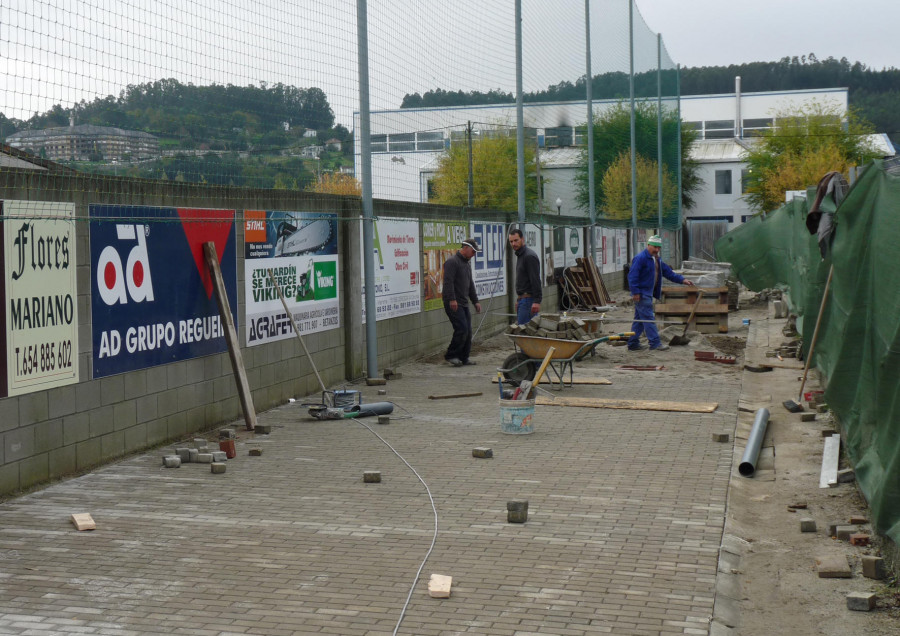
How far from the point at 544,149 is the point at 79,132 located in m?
22.2

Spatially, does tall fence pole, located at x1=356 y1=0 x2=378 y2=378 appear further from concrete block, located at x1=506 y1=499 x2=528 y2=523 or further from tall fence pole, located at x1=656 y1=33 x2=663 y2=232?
tall fence pole, located at x1=656 y1=33 x2=663 y2=232

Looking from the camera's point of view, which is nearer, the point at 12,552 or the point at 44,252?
the point at 12,552

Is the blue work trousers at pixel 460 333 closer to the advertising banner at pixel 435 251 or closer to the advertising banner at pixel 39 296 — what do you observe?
the advertising banner at pixel 435 251

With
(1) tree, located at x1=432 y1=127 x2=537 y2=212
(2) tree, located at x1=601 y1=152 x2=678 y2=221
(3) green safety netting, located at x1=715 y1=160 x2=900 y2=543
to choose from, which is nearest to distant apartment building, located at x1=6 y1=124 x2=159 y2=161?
(3) green safety netting, located at x1=715 y1=160 x2=900 y2=543

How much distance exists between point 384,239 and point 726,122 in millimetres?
76379

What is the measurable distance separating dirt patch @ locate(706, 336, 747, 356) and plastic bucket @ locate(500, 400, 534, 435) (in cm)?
847

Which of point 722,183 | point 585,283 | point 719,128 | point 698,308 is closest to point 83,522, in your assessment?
point 698,308

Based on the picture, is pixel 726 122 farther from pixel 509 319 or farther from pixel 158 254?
pixel 158 254

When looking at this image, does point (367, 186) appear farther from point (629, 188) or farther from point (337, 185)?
point (629, 188)

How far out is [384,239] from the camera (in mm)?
15383

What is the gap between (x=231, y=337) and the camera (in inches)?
419

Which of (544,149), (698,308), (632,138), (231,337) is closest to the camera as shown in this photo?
(231,337)

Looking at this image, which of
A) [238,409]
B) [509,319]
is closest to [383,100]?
[238,409]

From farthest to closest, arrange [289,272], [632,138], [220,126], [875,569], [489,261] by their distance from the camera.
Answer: [632,138], [489,261], [289,272], [220,126], [875,569]
